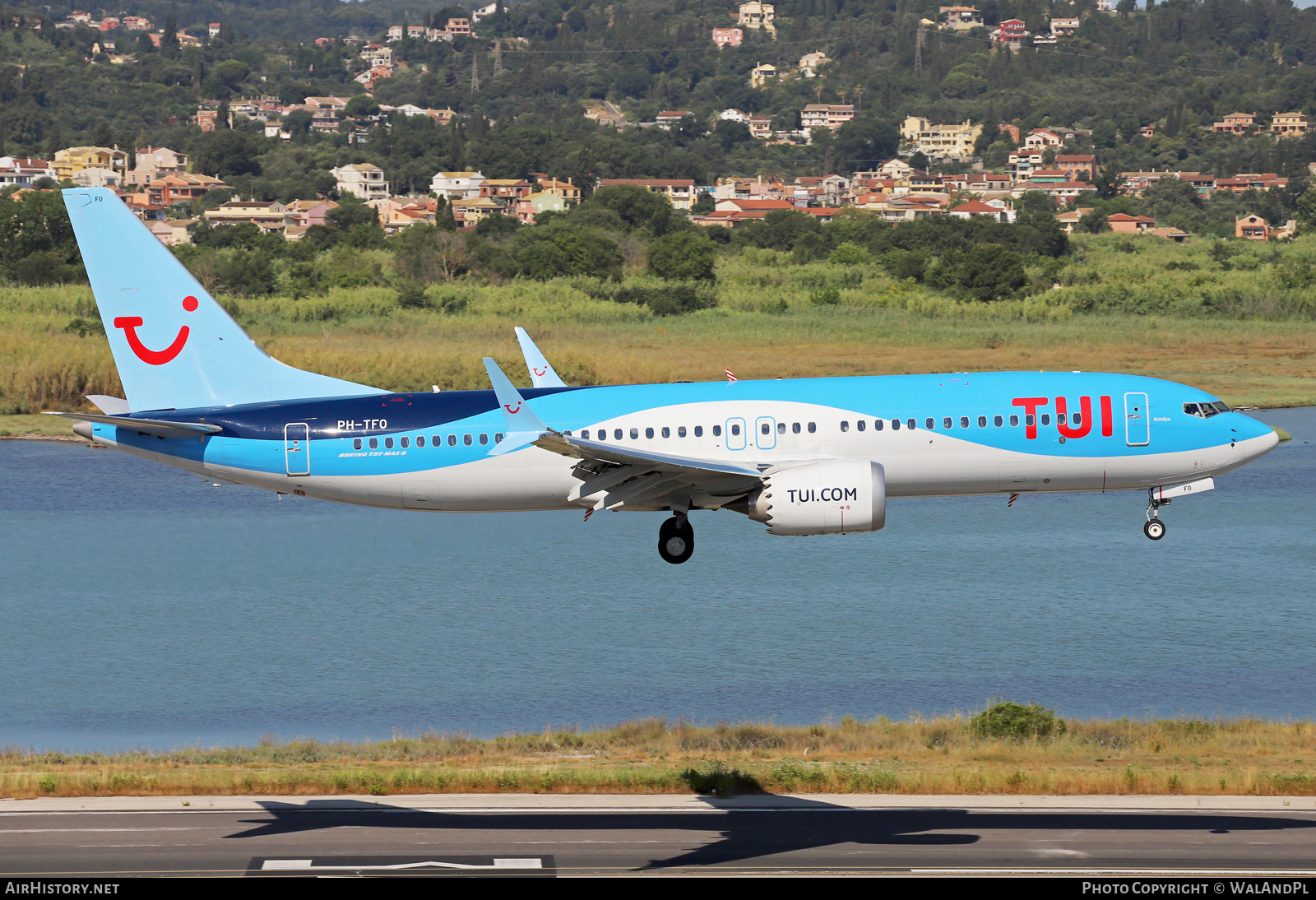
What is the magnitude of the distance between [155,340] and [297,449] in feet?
19.9

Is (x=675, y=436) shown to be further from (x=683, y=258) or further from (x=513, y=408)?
(x=683, y=258)

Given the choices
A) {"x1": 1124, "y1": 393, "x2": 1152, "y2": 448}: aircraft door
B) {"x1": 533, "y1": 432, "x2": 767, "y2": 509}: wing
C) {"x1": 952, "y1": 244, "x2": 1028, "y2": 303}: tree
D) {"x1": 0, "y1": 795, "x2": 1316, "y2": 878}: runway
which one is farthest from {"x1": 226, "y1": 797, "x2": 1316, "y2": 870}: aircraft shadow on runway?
{"x1": 952, "y1": 244, "x2": 1028, "y2": 303}: tree

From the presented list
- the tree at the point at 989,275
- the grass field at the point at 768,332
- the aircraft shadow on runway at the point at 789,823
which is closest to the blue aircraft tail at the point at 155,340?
the aircraft shadow on runway at the point at 789,823

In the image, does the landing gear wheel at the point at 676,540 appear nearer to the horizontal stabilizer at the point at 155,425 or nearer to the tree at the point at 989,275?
the horizontal stabilizer at the point at 155,425

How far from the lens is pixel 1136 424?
45.8 metres

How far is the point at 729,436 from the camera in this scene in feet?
146

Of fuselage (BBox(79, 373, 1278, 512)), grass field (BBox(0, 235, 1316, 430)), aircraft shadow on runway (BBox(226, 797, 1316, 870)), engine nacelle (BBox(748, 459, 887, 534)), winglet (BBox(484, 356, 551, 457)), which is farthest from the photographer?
grass field (BBox(0, 235, 1316, 430))

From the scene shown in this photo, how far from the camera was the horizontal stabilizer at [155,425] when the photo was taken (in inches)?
1746

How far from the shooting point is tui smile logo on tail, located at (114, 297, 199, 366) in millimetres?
47500

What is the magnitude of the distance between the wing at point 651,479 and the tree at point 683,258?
389ft

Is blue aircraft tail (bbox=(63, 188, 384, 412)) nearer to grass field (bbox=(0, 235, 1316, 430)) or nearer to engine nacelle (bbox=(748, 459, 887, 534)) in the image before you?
engine nacelle (bbox=(748, 459, 887, 534))

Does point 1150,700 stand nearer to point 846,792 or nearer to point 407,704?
point 846,792

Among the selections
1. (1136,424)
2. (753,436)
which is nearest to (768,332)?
(1136,424)

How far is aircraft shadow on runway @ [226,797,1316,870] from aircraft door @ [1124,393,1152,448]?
35.0 ft
